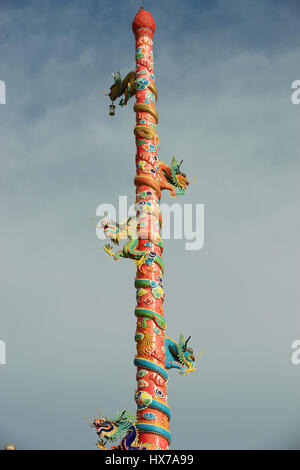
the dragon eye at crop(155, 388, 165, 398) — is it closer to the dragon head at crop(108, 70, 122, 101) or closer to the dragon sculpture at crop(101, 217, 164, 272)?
the dragon sculpture at crop(101, 217, 164, 272)

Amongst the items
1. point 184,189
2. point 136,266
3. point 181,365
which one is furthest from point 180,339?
point 184,189

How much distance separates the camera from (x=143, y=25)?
13.6 meters

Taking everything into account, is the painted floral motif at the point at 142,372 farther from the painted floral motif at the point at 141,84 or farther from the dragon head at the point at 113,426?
the painted floral motif at the point at 141,84

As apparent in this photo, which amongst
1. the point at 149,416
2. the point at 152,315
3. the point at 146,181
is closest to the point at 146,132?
the point at 146,181

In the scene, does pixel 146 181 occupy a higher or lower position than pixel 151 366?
higher

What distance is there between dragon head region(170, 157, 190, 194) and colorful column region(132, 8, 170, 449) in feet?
2.22

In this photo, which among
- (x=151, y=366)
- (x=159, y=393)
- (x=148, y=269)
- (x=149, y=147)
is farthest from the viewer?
(x=149, y=147)

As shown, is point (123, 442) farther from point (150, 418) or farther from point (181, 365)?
point (181, 365)

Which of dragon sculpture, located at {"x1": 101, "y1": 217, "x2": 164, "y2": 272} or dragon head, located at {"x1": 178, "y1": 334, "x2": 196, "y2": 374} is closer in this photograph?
dragon head, located at {"x1": 178, "y1": 334, "x2": 196, "y2": 374}

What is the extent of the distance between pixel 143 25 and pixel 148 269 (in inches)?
268

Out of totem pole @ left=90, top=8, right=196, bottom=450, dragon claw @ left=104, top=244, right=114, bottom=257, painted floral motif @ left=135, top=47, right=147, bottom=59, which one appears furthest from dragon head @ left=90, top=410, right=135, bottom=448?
painted floral motif @ left=135, top=47, right=147, bottom=59

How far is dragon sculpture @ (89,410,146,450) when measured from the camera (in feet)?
30.1

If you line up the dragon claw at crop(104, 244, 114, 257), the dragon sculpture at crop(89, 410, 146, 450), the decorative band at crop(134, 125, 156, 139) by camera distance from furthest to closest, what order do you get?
the decorative band at crop(134, 125, 156, 139) < the dragon claw at crop(104, 244, 114, 257) < the dragon sculpture at crop(89, 410, 146, 450)

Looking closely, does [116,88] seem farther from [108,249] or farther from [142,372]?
[142,372]
